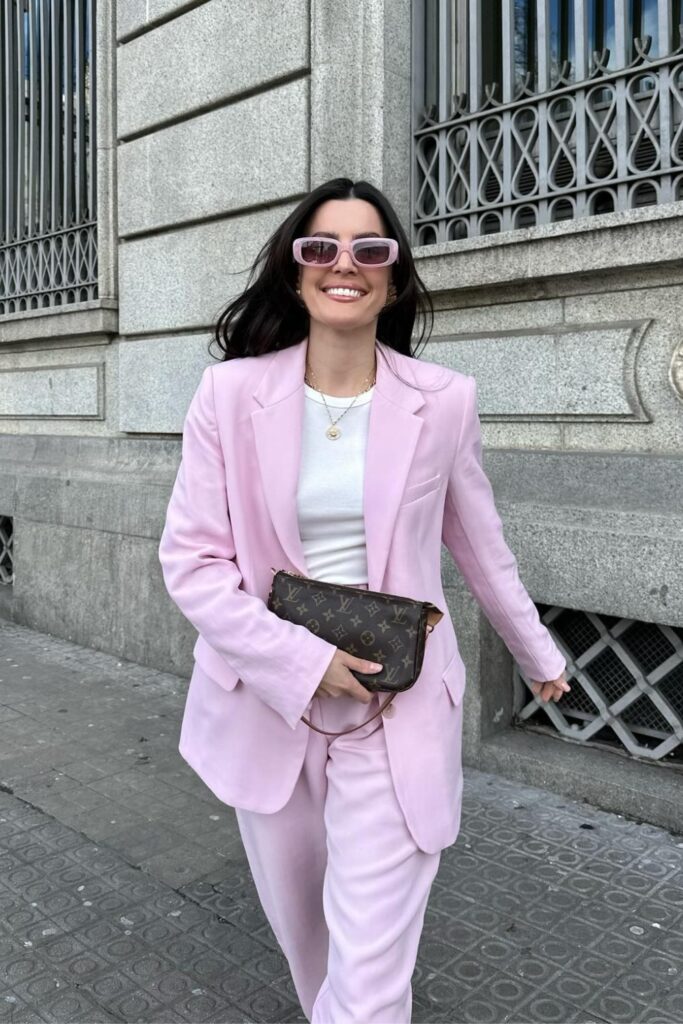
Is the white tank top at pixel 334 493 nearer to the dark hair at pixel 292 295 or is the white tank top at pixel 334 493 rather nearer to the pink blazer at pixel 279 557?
the pink blazer at pixel 279 557

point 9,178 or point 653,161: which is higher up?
point 9,178

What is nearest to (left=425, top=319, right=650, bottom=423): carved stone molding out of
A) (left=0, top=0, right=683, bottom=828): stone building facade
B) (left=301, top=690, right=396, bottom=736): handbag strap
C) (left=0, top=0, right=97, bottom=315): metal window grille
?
(left=0, top=0, right=683, bottom=828): stone building facade

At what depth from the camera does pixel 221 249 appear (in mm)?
5898

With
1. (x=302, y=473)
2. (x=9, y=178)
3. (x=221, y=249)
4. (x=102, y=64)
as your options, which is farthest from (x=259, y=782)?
(x=9, y=178)

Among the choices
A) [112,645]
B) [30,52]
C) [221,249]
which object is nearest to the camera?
[221,249]

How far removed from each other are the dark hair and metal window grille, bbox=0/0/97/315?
5393 millimetres

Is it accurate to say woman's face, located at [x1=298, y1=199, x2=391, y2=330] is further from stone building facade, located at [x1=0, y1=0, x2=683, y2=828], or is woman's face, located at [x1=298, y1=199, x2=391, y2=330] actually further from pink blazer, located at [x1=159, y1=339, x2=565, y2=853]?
stone building facade, located at [x1=0, y1=0, x2=683, y2=828]

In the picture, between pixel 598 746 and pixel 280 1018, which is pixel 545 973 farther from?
pixel 598 746

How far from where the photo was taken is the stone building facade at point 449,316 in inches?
159

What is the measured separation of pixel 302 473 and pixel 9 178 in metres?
7.37

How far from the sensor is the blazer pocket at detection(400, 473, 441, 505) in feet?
6.68

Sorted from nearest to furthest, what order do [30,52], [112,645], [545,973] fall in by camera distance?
1. [545,973]
2. [112,645]
3. [30,52]

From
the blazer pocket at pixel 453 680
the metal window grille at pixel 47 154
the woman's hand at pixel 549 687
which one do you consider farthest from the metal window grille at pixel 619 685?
the metal window grille at pixel 47 154

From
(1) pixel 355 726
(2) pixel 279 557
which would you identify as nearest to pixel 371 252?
(2) pixel 279 557
